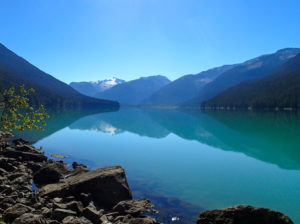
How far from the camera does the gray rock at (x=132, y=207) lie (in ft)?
43.8

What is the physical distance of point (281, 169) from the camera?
26141mm

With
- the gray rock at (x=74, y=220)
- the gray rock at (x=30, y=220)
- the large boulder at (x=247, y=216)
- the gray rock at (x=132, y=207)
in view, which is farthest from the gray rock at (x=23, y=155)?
the large boulder at (x=247, y=216)

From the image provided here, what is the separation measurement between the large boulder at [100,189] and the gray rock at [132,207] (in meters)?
1.06

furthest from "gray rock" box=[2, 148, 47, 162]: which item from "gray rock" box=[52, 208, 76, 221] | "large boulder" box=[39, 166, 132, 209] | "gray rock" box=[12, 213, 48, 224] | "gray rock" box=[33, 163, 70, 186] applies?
"gray rock" box=[12, 213, 48, 224]

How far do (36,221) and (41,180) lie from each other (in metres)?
10.1

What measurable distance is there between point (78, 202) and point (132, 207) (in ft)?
10.2

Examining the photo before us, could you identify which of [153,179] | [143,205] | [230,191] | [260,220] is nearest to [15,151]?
Result: [153,179]

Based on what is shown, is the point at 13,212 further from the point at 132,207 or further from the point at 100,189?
the point at 132,207

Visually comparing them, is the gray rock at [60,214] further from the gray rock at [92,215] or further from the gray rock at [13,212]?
the gray rock at [13,212]

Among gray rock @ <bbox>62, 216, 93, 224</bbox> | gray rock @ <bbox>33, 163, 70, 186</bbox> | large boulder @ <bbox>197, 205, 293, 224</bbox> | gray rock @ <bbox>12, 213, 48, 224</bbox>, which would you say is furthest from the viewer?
gray rock @ <bbox>33, 163, 70, 186</bbox>

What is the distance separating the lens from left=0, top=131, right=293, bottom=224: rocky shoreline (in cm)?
978

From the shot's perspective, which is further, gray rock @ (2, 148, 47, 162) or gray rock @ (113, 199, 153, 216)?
gray rock @ (2, 148, 47, 162)

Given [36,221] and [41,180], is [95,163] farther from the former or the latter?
[36,221]

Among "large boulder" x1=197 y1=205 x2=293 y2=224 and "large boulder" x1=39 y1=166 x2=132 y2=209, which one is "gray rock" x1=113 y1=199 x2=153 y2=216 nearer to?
"large boulder" x1=39 y1=166 x2=132 y2=209
